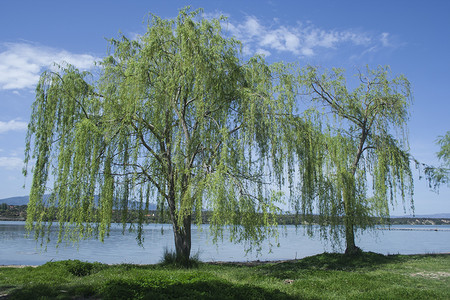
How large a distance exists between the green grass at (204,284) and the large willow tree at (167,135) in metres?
1.34

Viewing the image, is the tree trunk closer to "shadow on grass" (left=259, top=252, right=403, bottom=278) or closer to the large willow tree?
"shadow on grass" (left=259, top=252, right=403, bottom=278)

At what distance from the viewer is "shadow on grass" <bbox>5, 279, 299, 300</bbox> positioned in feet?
24.9

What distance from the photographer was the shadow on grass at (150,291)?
24.9 ft

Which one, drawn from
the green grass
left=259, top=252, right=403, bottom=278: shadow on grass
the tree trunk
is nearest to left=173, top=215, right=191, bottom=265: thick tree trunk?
the green grass

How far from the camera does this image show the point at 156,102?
1231 cm

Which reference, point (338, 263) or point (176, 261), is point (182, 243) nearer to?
point (176, 261)

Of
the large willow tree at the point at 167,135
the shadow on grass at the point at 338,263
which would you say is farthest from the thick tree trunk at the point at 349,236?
the large willow tree at the point at 167,135

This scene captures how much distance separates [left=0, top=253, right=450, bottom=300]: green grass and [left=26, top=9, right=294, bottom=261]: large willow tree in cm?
134

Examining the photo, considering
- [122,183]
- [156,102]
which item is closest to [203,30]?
[156,102]

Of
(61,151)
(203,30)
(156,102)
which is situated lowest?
(61,151)

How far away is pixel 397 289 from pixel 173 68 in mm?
10192

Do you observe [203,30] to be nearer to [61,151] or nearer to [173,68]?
[173,68]

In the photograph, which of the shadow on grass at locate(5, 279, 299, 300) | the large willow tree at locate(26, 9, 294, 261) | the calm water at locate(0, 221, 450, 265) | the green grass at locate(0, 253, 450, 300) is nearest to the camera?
the shadow on grass at locate(5, 279, 299, 300)

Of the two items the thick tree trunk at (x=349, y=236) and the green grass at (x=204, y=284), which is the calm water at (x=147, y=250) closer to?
the thick tree trunk at (x=349, y=236)
